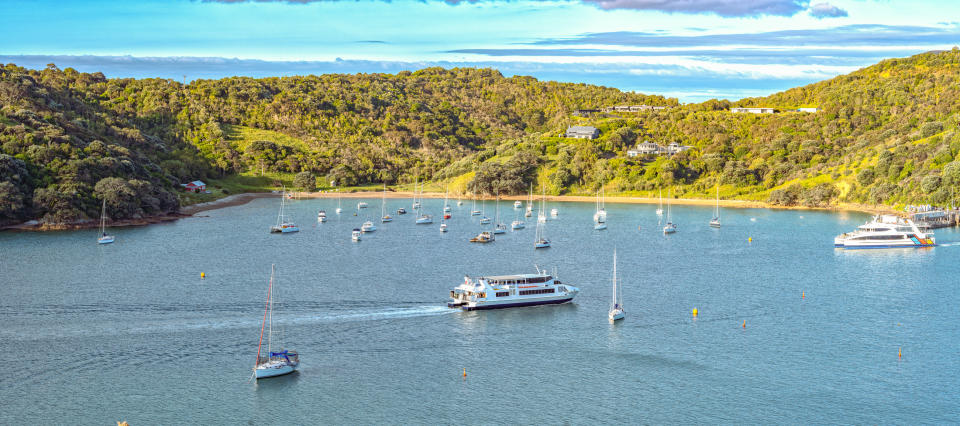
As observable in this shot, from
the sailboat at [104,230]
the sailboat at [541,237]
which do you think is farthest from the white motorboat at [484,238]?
the sailboat at [104,230]

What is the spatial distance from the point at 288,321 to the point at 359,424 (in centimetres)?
2113

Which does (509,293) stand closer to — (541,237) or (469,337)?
(469,337)

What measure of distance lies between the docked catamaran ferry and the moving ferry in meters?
52.0

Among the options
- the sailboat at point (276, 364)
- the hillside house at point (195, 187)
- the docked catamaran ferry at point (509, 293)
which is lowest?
the sailboat at point (276, 364)

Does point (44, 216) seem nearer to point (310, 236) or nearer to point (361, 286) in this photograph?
point (310, 236)

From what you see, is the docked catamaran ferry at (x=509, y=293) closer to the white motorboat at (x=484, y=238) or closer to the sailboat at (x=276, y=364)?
the sailboat at (x=276, y=364)

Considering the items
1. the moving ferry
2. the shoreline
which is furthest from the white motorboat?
the shoreline

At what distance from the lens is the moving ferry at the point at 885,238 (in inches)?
4205

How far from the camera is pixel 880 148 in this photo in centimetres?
16412

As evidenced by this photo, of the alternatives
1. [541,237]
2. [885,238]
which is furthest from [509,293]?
[885,238]

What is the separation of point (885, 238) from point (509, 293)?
6221 centimetres

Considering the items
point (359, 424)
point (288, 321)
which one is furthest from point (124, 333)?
point (359, 424)

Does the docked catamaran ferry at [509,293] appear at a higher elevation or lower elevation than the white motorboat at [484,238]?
lower

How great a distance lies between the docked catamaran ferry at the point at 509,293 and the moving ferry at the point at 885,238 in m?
52.0
